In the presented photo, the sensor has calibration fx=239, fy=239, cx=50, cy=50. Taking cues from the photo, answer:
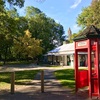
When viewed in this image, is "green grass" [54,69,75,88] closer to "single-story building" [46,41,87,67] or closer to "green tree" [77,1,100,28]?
"single-story building" [46,41,87,67]

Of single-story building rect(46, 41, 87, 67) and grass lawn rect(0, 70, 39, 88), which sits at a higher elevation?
single-story building rect(46, 41, 87, 67)

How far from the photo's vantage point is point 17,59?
222ft

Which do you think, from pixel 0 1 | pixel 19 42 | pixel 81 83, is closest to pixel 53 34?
pixel 19 42

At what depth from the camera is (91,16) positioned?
52.0 meters

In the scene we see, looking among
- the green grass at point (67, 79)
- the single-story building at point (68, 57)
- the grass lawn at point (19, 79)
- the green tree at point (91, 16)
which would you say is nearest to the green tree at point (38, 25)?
the green tree at point (91, 16)

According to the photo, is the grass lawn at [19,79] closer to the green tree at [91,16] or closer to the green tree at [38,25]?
the green tree at [91,16]

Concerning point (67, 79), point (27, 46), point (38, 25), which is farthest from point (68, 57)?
point (67, 79)

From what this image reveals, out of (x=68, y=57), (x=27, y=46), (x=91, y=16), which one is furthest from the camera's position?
(x=27, y=46)

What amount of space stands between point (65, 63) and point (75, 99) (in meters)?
36.3

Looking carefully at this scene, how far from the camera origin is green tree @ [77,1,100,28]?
46403 millimetres

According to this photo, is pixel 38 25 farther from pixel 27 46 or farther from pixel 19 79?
pixel 19 79

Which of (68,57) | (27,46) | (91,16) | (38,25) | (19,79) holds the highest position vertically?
(38,25)

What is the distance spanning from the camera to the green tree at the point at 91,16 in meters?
46.4

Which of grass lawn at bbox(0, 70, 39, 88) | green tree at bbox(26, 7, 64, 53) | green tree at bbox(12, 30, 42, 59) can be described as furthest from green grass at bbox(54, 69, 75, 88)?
green tree at bbox(26, 7, 64, 53)
